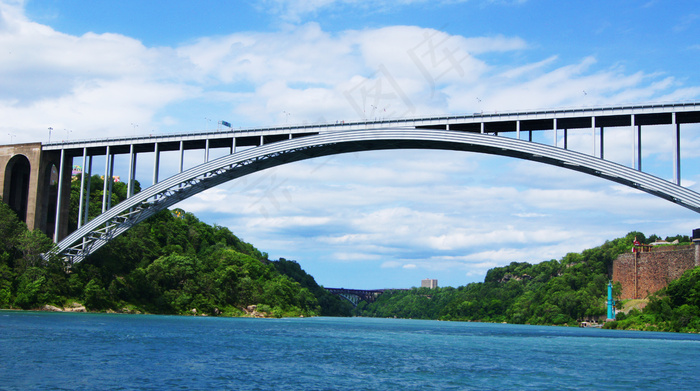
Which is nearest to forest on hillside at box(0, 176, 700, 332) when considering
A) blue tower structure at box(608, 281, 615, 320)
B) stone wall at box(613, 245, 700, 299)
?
stone wall at box(613, 245, 700, 299)

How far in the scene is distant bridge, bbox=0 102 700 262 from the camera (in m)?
26.8

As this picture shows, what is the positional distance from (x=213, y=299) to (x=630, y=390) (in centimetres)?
4161

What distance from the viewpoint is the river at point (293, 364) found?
14.7 metres

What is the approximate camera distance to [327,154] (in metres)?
35.8

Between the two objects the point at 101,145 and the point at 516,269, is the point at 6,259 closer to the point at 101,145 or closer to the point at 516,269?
the point at 101,145

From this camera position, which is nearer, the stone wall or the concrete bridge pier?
the concrete bridge pier

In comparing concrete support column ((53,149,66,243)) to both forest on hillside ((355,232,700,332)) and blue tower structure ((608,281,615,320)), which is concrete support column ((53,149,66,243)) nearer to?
forest on hillside ((355,232,700,332))

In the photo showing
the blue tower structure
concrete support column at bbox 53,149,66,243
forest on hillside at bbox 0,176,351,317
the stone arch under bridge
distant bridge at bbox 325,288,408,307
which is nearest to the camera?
forest on hillside at bbox 0,176,351,317

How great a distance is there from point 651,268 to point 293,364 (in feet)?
182

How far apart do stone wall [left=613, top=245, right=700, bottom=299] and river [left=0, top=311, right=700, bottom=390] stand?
3693 centimetres

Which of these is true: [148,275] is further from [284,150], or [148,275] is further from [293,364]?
[293,364]

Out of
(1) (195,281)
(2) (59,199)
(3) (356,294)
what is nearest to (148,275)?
(1) (195,281)

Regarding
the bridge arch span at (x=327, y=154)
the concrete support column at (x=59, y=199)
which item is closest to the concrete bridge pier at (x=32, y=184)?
the concrete support column at (x=59, y=199)

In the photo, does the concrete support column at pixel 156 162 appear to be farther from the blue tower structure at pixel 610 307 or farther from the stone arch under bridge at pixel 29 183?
the blue tower structure at pixel 610 307
